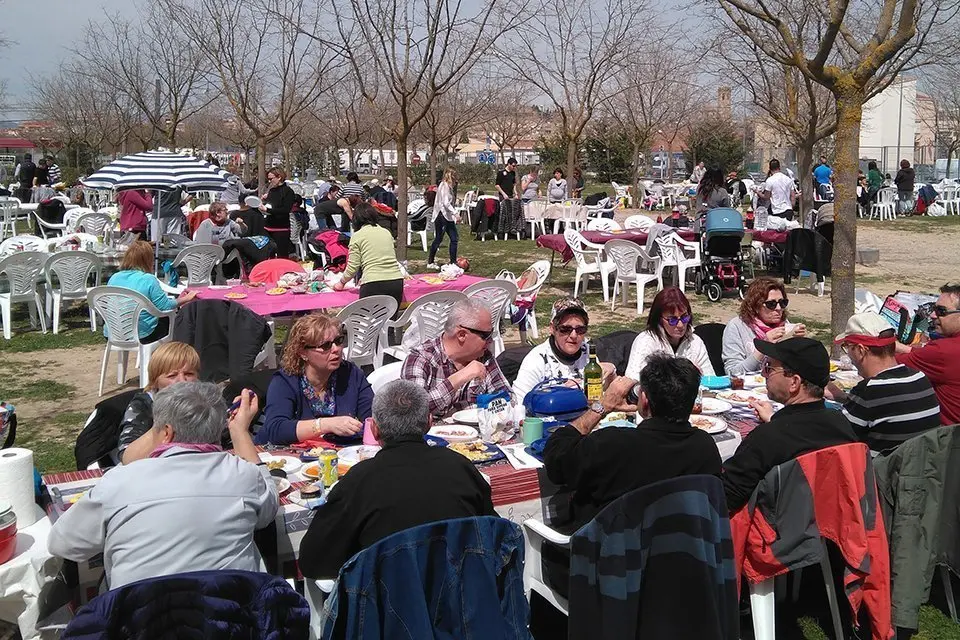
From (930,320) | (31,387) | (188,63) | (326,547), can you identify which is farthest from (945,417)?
(188,63)

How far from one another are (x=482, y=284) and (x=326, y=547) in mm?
5285

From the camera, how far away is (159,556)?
8.52 feet

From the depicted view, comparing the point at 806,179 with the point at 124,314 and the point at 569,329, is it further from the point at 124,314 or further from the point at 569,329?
the point at 569,329

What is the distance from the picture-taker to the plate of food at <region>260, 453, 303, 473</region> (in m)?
3.59

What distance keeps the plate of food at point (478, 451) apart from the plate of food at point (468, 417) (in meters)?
0.31

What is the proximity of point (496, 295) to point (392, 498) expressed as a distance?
5.43m

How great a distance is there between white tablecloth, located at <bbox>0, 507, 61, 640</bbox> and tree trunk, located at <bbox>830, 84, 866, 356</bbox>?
217 inches

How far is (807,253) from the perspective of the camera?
12.0m

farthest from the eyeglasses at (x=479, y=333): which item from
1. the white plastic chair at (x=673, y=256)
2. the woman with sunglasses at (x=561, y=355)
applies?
the white plastic chair at (x=673, y=256)

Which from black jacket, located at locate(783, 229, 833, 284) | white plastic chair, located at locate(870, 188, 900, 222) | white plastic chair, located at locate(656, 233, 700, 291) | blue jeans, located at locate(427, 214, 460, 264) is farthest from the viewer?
white plastic chair, located at locate(870, 188, 900, 222)

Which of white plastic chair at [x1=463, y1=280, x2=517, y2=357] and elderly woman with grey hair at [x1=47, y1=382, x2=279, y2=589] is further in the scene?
white plastic chair at [x1=463, y1=280, x2=517, y2=357]

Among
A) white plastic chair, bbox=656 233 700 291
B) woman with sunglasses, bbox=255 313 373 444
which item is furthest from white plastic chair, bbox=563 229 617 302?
woman with sunglasses, bbox=255 313 373 444

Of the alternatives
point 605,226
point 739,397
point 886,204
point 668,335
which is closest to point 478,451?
point 739,397

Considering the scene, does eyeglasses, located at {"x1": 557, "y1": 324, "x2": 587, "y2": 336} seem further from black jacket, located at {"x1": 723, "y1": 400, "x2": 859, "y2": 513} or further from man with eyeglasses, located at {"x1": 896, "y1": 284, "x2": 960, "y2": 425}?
man with eyeglasses, located at {"x1": 896, "y1": 284, "x2": 960, "y2": 425}
